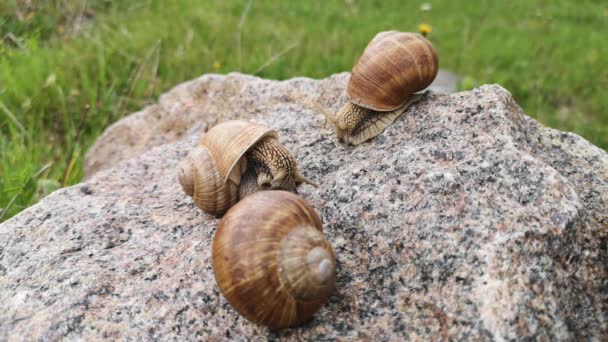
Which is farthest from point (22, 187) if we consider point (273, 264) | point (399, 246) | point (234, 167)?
point (399, 246)

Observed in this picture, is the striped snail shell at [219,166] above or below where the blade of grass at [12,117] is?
above

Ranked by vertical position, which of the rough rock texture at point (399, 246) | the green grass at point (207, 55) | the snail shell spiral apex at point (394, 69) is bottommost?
the green grass at point (207, 55)

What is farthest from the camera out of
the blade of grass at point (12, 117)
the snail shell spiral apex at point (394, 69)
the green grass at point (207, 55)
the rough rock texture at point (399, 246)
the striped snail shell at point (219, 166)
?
the green grass at point (207, 55)

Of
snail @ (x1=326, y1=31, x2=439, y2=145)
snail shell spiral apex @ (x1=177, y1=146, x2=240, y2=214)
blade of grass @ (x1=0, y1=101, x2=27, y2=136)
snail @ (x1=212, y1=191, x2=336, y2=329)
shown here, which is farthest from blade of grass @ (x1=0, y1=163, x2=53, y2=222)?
snail @ (x1=326, y1=31, x2=439, y2=145)

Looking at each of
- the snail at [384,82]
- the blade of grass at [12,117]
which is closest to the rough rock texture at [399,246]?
the snail at [384,82]

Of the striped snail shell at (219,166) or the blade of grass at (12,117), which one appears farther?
the blade of grass at (12,117)

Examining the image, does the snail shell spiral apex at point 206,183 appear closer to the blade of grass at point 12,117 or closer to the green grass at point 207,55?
the green grass at point 207,55

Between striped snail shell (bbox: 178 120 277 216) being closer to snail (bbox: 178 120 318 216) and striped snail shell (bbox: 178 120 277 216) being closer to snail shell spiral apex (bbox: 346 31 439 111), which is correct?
snail (bbox: 178 120 318 216)

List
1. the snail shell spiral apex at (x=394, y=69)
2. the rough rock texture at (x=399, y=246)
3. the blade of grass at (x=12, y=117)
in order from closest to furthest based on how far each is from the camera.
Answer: the rough rock texture at (x=399, y=246) → the snail shell spiral apex at (x=394, y=69) → the blade of grass at (x=12, y=117)
